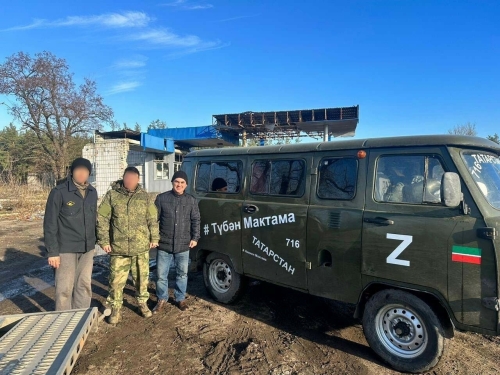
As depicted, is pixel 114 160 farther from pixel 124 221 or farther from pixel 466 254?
pixel 466 254

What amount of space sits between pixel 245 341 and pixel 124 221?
2.17 metres

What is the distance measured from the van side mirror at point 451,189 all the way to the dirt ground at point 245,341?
171 centimetres

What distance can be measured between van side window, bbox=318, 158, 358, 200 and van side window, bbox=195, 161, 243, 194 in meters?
1.31

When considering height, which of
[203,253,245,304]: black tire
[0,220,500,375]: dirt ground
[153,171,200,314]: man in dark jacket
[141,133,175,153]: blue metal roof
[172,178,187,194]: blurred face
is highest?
[141,133,175,153]: blue metal roof

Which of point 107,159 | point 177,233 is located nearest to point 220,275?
point 177,233

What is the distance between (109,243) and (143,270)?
0.60 m

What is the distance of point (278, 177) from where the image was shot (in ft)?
14.0

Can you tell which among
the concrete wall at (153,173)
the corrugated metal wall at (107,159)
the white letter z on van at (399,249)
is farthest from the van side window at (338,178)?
the concrete wall at (153,173)

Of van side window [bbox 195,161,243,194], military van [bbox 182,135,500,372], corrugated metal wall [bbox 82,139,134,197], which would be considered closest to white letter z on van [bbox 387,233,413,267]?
military van [bbox 182,135,500,372]

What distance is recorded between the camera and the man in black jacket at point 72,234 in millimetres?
3816

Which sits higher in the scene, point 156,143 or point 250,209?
point 156,143

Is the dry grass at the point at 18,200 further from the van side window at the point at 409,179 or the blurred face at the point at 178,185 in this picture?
the van side window at the point at 409,179

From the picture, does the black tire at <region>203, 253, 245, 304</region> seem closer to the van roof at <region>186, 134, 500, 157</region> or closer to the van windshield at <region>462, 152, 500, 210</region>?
the van roof at <region>186, 134, 500, 157</region>

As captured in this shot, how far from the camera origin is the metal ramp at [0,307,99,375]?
2.45 m
